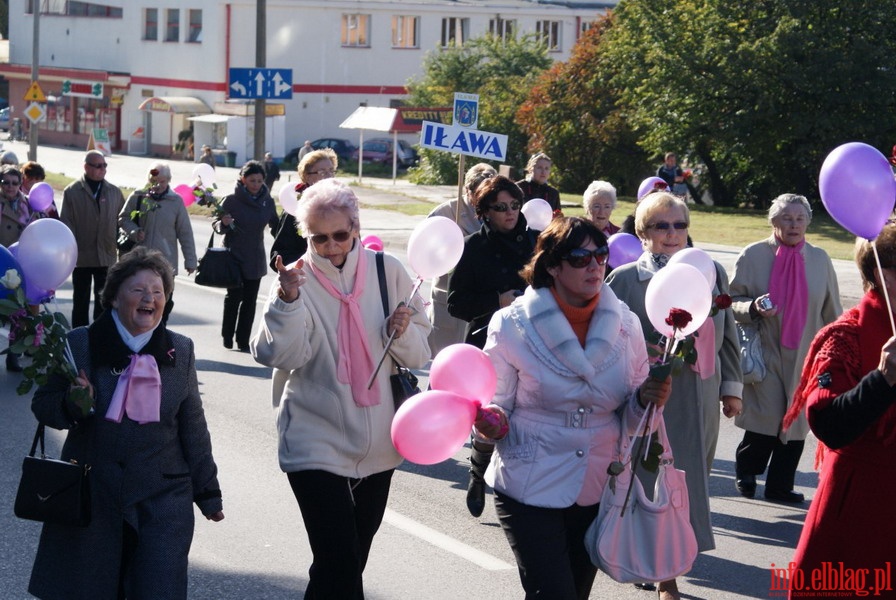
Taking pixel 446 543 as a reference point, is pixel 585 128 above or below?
above

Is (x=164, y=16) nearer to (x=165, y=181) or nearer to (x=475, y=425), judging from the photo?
(x=165, y=181)

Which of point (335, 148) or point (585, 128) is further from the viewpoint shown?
point (335, 148)

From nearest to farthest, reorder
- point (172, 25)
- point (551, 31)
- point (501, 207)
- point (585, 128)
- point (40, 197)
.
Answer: point (501, 207) < point (40, 197) < point (585, 128) < point (172, 25) < point (551, 31)

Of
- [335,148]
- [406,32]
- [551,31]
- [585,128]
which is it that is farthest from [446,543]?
[551,31]

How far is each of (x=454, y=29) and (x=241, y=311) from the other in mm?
51894

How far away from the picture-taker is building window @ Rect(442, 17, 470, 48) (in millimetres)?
62312

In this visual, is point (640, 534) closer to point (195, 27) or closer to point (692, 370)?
point (692, 370)

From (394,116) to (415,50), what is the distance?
648 inches

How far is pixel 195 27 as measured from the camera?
2388 inches

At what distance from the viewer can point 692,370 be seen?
5844 mm

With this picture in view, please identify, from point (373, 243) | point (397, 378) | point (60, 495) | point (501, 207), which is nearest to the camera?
point (60, 495)


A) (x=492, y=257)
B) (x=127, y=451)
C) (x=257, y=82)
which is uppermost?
(x=257, y=82)

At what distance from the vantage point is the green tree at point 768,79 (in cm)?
3050

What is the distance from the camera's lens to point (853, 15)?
30625 mm
